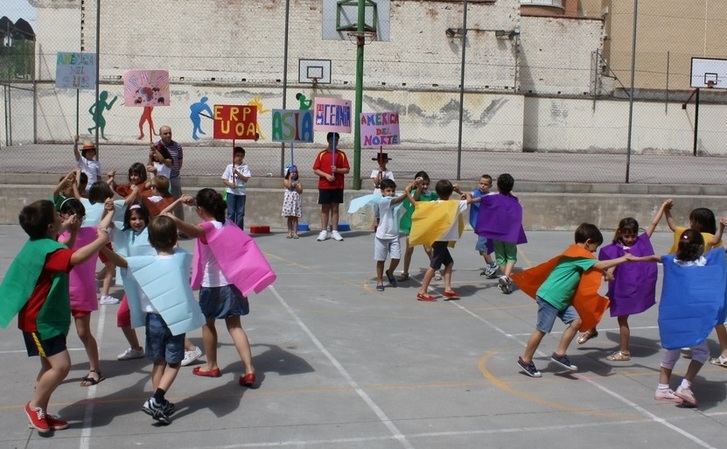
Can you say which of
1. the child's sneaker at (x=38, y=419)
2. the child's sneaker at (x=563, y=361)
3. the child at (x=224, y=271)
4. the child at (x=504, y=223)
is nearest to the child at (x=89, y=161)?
the child at (x=504, y=223)

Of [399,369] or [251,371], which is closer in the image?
[251,371]

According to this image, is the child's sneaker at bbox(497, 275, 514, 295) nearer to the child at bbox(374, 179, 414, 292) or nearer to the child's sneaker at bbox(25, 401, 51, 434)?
the child at bbox(374, 179, 414, 292)

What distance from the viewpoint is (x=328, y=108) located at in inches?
654

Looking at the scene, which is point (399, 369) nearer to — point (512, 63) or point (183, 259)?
point (183, 259)

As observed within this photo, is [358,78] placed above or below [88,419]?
above

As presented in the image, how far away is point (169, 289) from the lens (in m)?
6.70

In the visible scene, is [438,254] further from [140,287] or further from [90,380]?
[140,287]

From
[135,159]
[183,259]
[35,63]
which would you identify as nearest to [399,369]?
[183,259]

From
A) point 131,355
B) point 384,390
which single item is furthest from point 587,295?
point 131,355

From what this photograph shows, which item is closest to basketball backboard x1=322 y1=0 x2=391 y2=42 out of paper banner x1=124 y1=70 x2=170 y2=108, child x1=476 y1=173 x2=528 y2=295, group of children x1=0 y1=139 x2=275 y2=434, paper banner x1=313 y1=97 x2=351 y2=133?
paper banner x1=313 y1=97 x2=351 y2=133

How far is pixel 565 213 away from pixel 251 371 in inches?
444

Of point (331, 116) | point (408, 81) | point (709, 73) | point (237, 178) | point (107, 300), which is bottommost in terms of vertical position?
point (107, 300)

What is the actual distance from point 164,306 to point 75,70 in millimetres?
10639

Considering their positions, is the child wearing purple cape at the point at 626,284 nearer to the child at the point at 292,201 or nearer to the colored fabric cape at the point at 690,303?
the colored fabric cape at the point at 690,303
